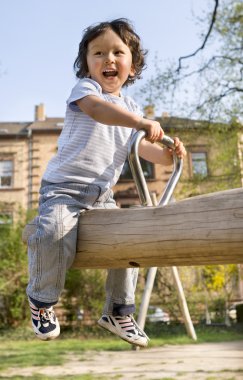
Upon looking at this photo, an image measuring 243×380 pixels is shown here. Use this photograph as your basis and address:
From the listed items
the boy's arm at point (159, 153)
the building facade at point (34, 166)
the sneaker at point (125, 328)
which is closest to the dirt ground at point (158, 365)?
the sneaker at point (125, 328)

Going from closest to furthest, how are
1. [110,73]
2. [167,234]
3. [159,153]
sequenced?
[167,234]
[110,73]
[159,153]

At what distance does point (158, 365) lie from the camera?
711cm

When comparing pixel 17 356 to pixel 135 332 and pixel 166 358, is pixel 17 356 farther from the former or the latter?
pixel 135 332

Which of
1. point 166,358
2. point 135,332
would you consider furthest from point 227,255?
point 166,358

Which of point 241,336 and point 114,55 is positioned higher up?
point 114,55

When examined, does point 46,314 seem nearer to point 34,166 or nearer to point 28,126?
point 34,166

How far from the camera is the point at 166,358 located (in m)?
7.92

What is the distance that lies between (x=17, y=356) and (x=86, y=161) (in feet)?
25.0

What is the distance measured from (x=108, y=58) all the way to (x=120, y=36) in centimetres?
15

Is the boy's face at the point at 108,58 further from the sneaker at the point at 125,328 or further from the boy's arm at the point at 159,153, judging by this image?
the sneaker at the point at 125,328

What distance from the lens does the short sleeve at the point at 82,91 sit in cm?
214

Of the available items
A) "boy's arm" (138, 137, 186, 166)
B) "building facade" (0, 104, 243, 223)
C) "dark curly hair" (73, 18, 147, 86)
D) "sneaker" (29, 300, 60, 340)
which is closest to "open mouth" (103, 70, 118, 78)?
"dark curly hair" (73, 18, 147, 86)

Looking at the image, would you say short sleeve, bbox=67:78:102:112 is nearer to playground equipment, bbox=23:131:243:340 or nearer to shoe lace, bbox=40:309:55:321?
playground equipment, bbox=23:131:243:340

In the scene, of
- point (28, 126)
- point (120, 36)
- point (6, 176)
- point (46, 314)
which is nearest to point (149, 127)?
point (120, 36)
